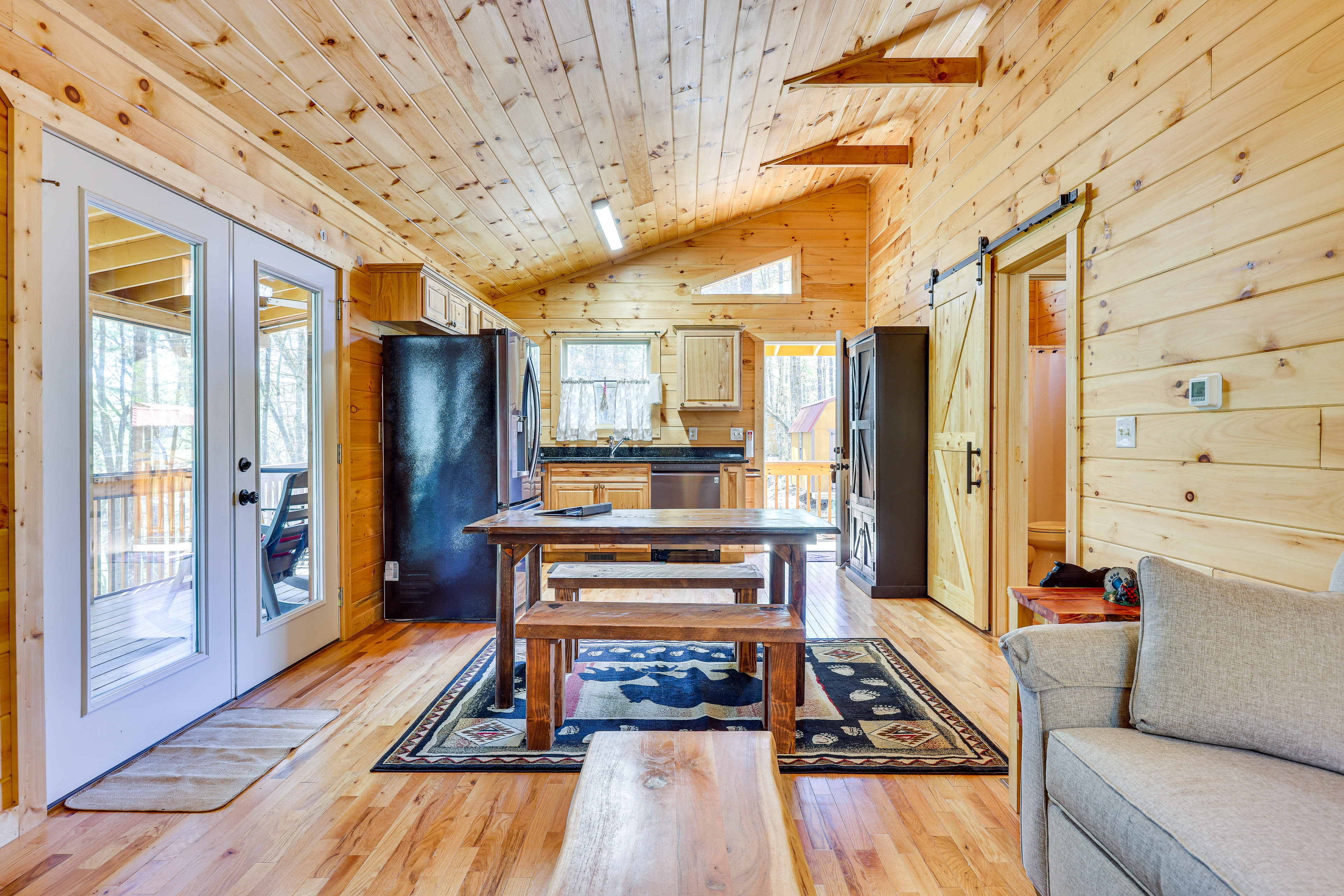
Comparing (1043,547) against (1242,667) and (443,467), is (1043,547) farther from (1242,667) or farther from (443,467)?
(443,467)

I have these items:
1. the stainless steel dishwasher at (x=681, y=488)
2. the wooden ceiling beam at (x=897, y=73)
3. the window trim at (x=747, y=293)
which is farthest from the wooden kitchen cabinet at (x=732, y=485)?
the wooden ceiling beam at (x=897, y=73)

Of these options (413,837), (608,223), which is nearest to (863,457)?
(608,223)

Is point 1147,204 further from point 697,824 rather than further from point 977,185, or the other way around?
point 697,824

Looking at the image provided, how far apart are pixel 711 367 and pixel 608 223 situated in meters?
1.68

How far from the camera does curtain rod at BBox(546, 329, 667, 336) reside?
5.97 m

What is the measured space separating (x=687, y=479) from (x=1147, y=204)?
3.69 m

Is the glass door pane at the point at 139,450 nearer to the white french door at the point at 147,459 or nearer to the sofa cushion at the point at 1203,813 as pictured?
the white french door at the point at 147,459

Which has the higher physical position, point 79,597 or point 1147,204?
point 1147,204

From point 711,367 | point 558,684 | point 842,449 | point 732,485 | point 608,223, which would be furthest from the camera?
point 711,367

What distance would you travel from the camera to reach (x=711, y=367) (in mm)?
5844

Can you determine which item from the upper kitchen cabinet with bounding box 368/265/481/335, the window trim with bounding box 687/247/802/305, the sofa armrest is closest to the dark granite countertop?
the window trim with bounding box 687/247/802/305

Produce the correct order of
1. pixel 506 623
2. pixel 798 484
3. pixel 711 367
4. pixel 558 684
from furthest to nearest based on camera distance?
pixel 798 484
pixel 711 367
pixel 506 623
pixel 558 684

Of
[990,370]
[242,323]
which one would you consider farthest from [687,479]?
[242,323]

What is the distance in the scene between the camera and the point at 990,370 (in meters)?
3.47
